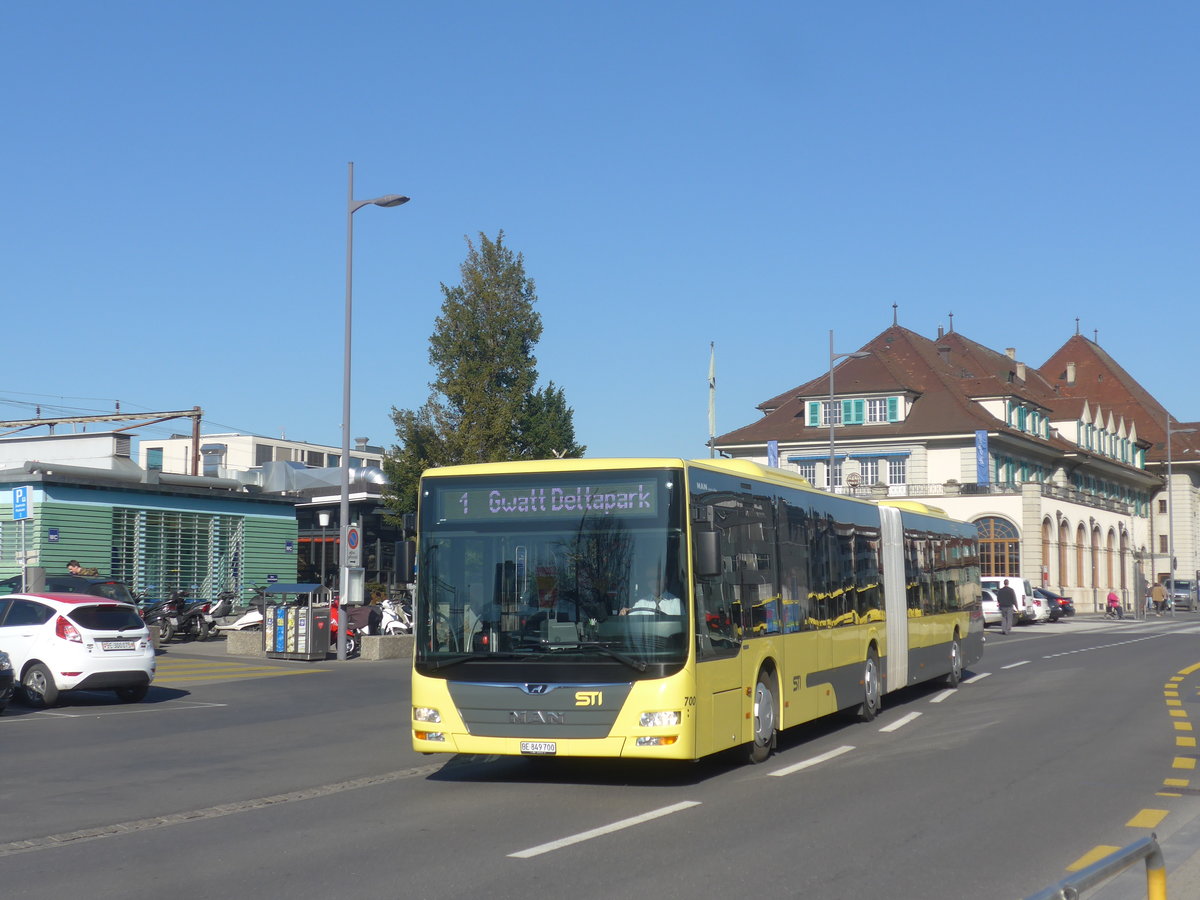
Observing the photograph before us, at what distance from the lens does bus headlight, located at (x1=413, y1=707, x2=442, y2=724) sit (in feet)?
39.7

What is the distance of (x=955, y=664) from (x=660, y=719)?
13.1 meters

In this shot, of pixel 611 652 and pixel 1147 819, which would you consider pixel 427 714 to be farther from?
pixel 1147 819

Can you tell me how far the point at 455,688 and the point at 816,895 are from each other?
497 centimetres

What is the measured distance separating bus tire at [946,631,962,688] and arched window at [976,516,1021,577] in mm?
50343

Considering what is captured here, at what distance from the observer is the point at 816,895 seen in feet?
25.1

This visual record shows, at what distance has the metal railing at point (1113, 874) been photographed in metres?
3.97

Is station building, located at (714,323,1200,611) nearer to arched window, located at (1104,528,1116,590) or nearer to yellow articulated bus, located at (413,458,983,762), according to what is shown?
arched window, located at (1104,528,1116,590)

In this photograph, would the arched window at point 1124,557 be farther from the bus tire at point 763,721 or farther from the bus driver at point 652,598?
the bus driver at point 652,598

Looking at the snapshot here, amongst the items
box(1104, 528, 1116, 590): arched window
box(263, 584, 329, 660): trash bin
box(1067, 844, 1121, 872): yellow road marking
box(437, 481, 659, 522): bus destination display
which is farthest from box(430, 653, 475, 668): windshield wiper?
box(1104, 528, 1116, 590): arched window

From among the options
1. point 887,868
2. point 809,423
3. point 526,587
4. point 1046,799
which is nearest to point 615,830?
point 887,868

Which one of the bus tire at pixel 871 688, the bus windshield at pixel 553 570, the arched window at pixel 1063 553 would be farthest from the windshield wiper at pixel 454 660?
the arched window at pixel 1063 553

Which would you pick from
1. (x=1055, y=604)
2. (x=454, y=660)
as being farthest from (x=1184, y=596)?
(x=454, y=660)

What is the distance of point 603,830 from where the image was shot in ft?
31.9

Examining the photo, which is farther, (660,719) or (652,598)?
(652,598)
